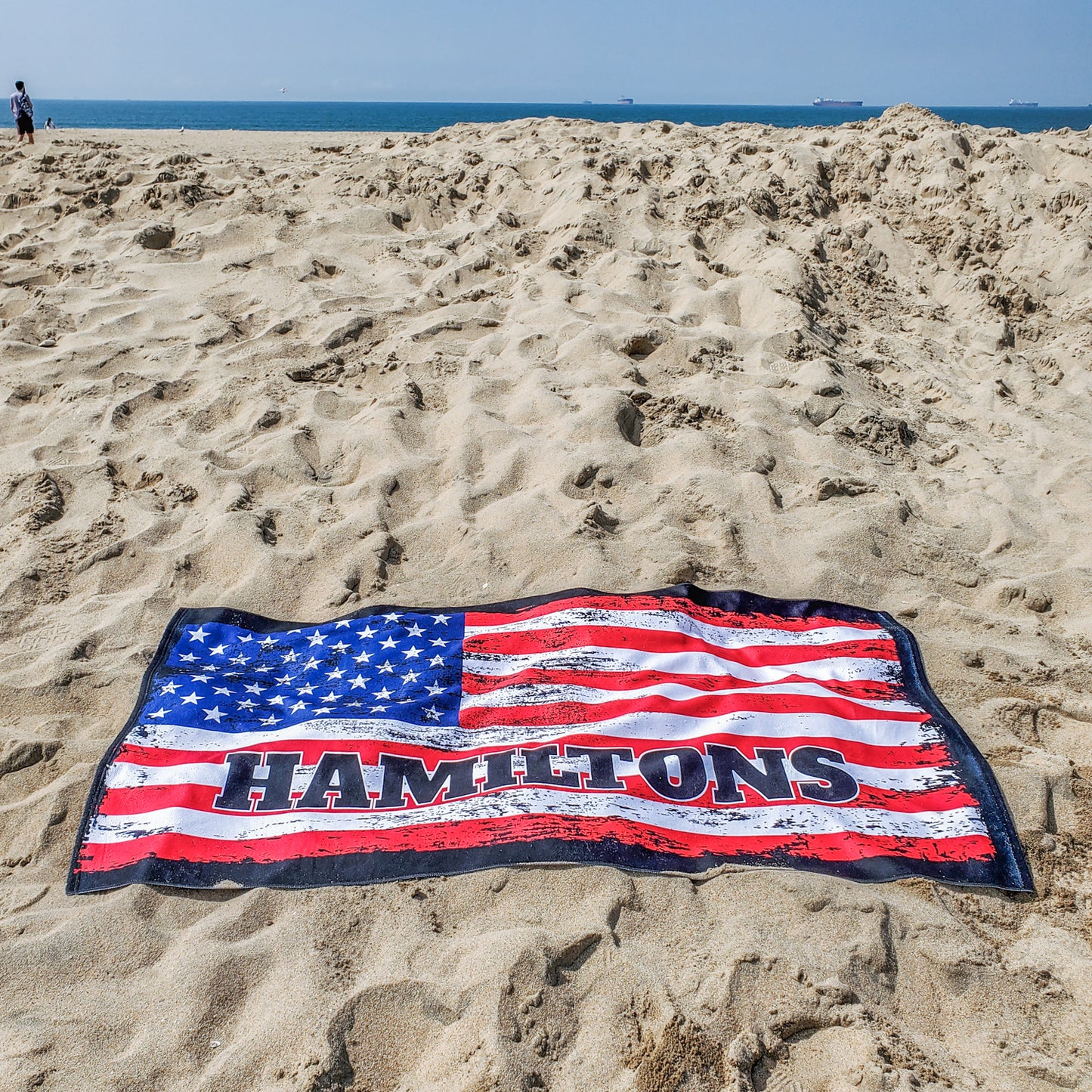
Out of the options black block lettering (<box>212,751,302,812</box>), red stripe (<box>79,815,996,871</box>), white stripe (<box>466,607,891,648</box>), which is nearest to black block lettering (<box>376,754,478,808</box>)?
red stripe (<box>79,815,996,871</box>)

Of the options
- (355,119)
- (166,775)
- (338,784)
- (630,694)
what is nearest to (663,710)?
(630,694)

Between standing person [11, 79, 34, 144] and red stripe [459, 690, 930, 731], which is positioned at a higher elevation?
standing person [11, 79, 34, 144]

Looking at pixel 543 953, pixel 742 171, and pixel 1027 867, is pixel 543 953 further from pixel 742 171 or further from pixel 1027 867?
pixel 742 171

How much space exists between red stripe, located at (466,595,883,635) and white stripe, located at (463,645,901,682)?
0.16 metres

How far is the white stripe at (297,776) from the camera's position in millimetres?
2127

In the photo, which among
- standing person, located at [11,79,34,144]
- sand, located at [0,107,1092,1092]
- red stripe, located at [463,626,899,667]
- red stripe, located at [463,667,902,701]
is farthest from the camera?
standing person, located at [11,79,34,144]

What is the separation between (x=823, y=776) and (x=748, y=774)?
0.66 feet

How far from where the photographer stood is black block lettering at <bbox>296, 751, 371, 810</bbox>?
6.83 ft

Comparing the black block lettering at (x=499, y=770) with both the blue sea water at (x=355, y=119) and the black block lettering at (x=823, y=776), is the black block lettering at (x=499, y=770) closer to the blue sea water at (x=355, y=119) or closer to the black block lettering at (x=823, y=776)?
the black block lettering at (x=823, y=776)

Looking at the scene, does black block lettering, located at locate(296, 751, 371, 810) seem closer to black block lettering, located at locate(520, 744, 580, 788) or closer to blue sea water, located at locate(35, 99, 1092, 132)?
black block lettering, located at locate(520, 744, 580, 788)

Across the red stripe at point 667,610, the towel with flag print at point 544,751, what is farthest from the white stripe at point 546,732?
the red stripe at point 667,610

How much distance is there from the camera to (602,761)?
7.13 ft

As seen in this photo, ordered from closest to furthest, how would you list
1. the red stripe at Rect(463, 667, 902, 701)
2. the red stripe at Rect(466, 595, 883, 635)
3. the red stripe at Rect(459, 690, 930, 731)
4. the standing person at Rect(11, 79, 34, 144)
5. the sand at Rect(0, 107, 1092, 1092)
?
the sand at Rect(0, 107, 1092, 1092) → the red stripe at Rect(459, 690, 930, 731) → the red stripe at Rect(463, 667, 902, 701) → the red stripe at Rect(466, 595, 883, 635) → the standing person at Rect(11, 79, 34, 144)

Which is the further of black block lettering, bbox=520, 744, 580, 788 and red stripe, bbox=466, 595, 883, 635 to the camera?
red stripe, bbox=466, 595, 883, 635
